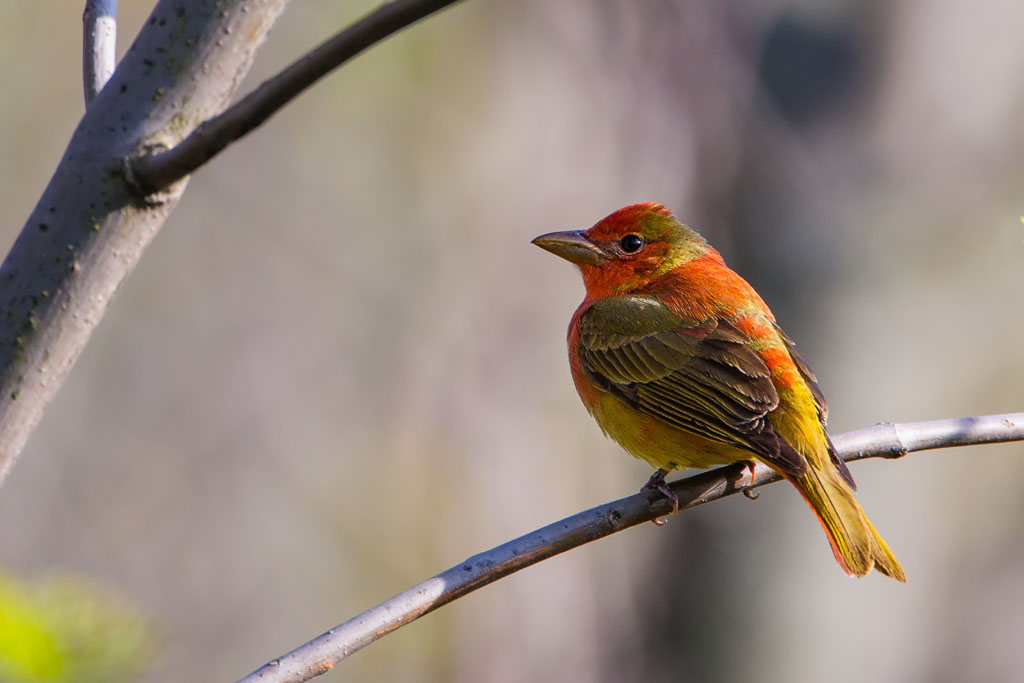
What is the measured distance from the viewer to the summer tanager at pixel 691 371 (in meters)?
3.34

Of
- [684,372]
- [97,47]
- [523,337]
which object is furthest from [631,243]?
[523,337]

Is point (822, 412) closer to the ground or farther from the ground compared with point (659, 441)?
closer to the ground

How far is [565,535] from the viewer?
2.55 meters

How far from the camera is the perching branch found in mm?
2018

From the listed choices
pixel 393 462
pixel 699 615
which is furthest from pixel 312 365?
pixel 699 615

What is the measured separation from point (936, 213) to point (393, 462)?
17.1ft

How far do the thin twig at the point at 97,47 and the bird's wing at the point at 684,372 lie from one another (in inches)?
85.3

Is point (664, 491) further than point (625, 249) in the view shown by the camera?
No

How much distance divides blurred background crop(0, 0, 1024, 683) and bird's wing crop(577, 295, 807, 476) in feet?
10.8

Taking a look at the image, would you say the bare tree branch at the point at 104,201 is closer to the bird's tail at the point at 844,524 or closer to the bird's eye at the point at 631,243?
the bird's tail at the point at 844,524

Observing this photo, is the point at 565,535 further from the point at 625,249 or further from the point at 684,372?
the point at 625,249

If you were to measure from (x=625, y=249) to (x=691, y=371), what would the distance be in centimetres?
87

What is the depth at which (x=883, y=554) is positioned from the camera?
3.22m

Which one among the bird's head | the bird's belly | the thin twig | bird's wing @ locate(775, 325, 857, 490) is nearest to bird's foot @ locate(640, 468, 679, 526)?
the bird's belly
